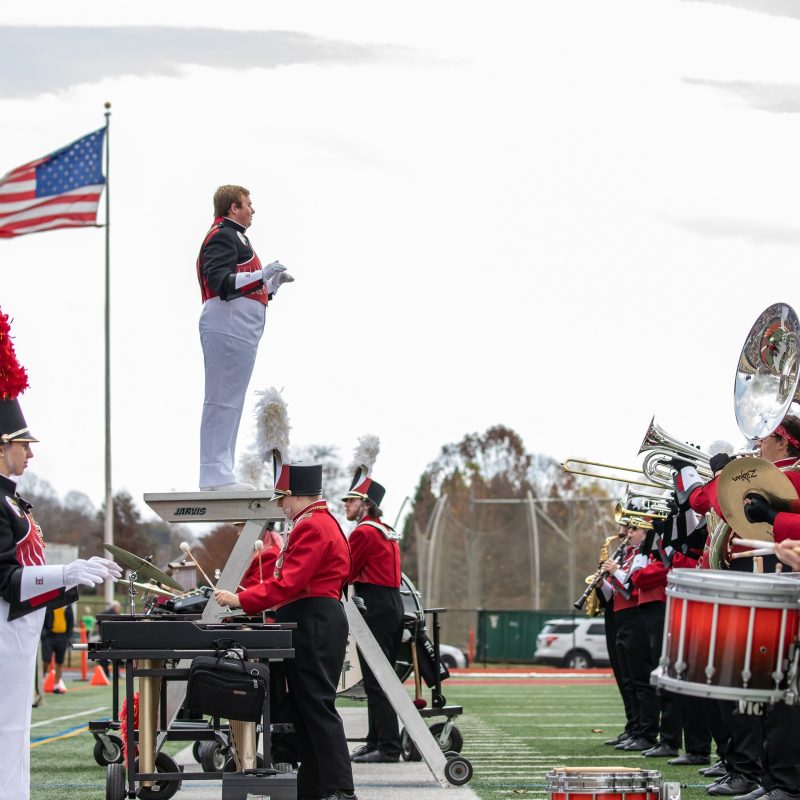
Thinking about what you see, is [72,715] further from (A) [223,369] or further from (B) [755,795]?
(B) [755,795]

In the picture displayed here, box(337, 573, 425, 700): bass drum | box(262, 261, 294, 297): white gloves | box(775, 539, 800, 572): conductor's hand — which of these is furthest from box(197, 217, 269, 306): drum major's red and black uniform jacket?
box(337, 573, 425, 700): bass drum

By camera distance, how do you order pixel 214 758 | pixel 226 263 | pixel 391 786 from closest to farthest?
pixel 226 263 → pixel 391 786 → pixel 214 758

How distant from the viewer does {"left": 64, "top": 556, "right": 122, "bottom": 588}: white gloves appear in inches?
245

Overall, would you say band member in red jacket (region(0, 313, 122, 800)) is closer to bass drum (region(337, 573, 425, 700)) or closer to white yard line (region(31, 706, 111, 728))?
bass drum (region(337, 573, 425, 700))

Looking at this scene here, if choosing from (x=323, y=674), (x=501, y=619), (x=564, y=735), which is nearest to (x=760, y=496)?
(x=323, y=674)

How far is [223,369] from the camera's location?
8.27 metres

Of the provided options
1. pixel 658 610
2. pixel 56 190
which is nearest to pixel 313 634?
pixel 658 610

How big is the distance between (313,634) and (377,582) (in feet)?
9.03

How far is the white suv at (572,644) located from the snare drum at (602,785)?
27.0m

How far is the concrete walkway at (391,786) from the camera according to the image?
8.66m

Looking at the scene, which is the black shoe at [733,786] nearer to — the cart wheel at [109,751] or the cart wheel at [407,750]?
the cart wheel at [407,750]

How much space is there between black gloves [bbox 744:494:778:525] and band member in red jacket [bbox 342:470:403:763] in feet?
14.5

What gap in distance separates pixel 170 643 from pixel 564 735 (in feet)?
22.6

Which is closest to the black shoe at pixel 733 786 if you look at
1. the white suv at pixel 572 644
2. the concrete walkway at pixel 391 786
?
the concrete walkway at pixel 391 786
